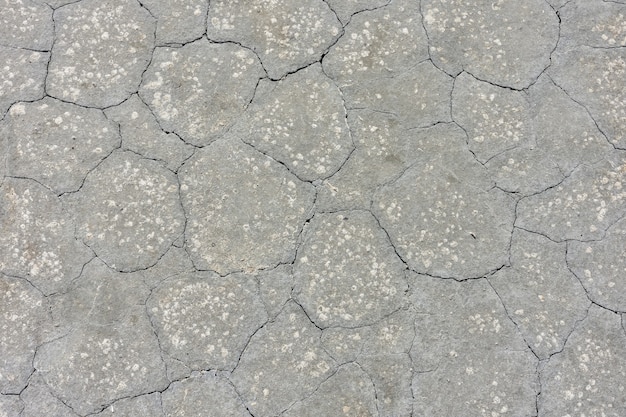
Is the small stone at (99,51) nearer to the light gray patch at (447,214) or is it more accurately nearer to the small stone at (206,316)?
the small stone at (206,316)

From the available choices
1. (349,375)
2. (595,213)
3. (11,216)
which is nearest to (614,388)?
(595,213)

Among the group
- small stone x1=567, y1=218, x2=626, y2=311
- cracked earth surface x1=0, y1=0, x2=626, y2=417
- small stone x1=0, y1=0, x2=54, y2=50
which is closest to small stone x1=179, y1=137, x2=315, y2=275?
cracked earth surface x1=0, y1=0, x2=626, y2=417

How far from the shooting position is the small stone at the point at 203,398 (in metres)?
2.23

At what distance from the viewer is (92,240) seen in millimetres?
2336

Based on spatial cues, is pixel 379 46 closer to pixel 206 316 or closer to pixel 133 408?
pixel 206 316

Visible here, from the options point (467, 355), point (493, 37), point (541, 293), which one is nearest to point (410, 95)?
point (493, 37)

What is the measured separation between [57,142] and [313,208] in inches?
42.6

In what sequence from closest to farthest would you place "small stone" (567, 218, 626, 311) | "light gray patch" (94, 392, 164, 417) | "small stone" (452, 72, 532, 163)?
"light gray patch" (94, 392, 164, 417)
"small stone" (567, 218, 626, 311)
"small stone" (452, 72, 532, 163)

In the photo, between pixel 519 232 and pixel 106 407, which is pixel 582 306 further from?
pixel 106 407

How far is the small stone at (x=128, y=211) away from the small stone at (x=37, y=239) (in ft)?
0.20

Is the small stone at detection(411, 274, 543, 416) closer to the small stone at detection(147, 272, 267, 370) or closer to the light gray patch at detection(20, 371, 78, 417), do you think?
the small stone at detection(147, 272, 267, 370)

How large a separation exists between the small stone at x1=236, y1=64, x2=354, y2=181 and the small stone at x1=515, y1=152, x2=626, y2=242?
798 millimetres

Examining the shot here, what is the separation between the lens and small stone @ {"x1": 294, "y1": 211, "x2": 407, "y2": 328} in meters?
2.30

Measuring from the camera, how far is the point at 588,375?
227cm
